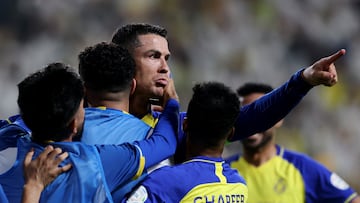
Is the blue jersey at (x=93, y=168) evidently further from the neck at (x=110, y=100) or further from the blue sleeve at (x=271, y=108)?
the blue sleeve at (x=271, y=108)

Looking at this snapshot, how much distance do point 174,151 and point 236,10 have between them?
477cm

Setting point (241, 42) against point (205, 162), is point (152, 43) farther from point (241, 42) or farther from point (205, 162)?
point (241, 42)

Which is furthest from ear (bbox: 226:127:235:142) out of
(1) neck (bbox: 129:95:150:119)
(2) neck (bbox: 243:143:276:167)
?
(2) neck (bbox: 243:143:276:167)

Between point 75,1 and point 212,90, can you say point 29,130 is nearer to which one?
point 212,90

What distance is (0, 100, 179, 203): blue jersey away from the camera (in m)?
2.51

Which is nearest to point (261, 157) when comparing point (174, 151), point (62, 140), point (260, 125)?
point (260, 125)

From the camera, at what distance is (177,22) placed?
7.34 meters

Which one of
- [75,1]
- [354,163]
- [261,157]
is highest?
[75,1]

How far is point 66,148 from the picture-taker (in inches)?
100

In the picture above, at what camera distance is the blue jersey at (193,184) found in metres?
2.77

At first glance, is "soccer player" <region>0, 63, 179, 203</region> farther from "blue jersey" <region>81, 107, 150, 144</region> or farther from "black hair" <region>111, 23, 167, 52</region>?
"black hair" <region>111, 23, 167, 52</region>

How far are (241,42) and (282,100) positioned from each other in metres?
4.40

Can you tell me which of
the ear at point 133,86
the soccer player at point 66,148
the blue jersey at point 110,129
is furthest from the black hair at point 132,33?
the soccer player at point 66,148

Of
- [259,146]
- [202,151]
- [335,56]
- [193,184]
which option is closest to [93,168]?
[193,184]
